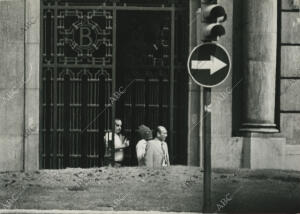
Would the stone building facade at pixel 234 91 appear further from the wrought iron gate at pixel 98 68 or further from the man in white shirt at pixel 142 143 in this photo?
the man in white shirt at pixel 142 143

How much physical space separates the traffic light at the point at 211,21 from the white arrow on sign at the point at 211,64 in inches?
13.1

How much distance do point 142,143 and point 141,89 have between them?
60.5 inches

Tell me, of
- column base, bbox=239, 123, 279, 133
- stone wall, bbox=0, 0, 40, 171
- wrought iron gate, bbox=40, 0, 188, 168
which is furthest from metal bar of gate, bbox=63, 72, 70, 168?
column base, bbox=239, 123, 279, 133

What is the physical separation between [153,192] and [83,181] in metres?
1.62

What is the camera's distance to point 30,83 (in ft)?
54.4

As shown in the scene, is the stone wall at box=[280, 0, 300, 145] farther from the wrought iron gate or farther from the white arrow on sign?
the white arrow on sign

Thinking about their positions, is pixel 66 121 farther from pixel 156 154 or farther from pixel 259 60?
pixel 259 60

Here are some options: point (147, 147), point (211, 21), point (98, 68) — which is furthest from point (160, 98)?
point (211, 21)

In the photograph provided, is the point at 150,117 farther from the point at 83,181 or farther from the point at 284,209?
the point at 284,209

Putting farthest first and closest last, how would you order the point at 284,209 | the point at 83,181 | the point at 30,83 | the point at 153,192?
1. the point at 30,83
2. the point at 83,181
3. the point at 153,192
4. the point at 284,209

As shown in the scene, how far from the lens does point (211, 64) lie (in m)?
11.9

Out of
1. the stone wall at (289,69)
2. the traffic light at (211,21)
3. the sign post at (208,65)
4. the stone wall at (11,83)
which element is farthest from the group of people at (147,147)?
the traffic light at (211,21)

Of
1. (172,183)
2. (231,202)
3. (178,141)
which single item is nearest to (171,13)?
(178,141)

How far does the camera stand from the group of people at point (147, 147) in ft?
52.5
